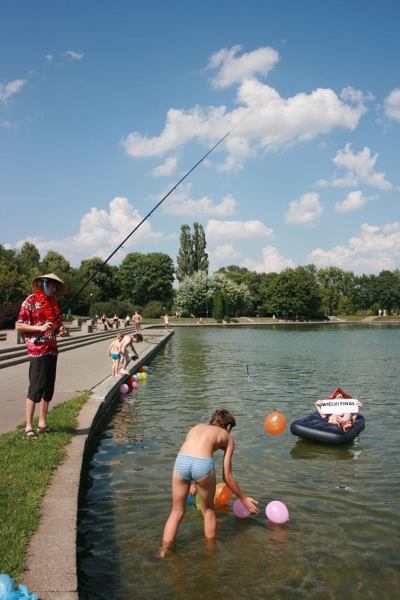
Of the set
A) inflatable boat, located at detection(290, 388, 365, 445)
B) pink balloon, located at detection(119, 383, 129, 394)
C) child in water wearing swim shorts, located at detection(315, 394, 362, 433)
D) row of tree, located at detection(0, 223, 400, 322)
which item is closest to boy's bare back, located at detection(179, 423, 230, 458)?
inflatable boat, located at detection(290, 388, 365, 445)

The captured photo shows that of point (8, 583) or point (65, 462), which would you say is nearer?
point (8, 583)

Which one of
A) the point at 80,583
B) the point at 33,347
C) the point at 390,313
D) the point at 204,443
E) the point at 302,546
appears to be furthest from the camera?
the point at 390,313

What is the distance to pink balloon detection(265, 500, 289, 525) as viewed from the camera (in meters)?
6.88

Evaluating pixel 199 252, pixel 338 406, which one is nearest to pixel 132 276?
pixel 199 252

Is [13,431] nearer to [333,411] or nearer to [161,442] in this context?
[161,442]

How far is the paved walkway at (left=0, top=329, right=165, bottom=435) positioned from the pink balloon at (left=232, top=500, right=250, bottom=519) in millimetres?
4298

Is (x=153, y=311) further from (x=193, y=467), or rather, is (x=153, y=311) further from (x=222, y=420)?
(x=193, y=467)

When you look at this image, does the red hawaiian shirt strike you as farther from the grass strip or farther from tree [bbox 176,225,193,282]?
tree [bbox 176,225,193,282]

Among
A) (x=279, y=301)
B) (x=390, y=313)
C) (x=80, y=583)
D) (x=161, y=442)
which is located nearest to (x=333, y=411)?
(x=161, y=442)

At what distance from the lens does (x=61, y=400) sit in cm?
1216

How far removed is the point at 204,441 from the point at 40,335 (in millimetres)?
3539

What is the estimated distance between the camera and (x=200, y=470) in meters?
5.69

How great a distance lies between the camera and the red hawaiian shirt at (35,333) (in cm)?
808

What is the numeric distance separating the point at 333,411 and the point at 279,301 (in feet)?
297
